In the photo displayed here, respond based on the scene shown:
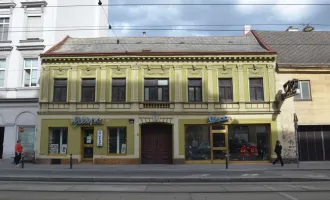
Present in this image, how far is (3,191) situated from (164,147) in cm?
1241

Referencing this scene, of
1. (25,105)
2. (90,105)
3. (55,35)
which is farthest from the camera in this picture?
(55,35)

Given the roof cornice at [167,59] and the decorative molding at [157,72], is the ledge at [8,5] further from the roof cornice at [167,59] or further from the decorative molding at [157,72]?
the decorative molding at [157,72]

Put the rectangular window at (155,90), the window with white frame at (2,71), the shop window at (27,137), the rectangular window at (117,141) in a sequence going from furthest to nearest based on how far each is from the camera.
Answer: the window with white frame at (2,71) < the shop window at (27,137) < the rectangular window at (155,90) < the rectangular window at (117,141)

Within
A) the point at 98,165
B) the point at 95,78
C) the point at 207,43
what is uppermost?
the point at 207,43

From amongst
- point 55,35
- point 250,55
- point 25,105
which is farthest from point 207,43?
point 25,105

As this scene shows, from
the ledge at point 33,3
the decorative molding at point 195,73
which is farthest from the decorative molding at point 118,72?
the ledge at point 33,3

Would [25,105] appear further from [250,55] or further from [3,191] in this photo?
[250,55]

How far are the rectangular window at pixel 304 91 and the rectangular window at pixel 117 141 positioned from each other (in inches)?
507

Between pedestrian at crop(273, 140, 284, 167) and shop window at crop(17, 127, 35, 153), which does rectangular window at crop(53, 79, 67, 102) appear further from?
pedestrian at crop(273, 140, 284, 167)

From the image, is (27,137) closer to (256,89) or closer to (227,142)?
(227,142)

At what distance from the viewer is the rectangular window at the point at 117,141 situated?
2109cm

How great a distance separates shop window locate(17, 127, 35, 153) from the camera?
2268cm

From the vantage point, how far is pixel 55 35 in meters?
24.8

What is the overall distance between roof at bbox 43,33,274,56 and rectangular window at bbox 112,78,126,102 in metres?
2.11
